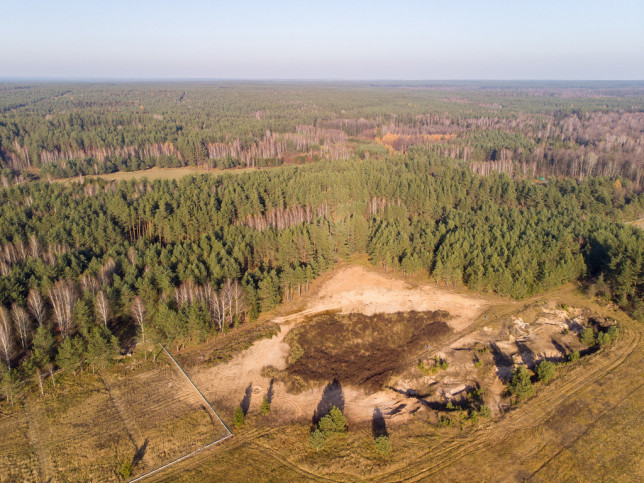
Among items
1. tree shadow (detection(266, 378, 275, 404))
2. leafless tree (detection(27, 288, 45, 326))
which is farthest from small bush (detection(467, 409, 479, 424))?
leafless tree (detection(27, 288, 45, 326))

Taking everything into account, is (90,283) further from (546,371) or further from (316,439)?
(546,371)

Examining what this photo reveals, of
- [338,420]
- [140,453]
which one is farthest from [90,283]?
[338,420]

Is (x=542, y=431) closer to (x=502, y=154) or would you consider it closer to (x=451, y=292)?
(x=451, y=292)

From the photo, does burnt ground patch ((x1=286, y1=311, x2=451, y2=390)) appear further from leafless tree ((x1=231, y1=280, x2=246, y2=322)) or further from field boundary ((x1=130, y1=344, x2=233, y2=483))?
field boundary ((x1=130, y1=344, x2=233, y2=483))

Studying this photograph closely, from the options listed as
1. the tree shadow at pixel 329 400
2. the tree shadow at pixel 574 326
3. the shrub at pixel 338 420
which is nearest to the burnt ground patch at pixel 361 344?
the tree shadow at pixel 329 400

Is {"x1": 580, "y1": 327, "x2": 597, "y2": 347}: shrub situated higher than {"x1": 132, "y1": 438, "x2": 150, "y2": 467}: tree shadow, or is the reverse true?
{"x1": 580, "y1": 327, "x2": 597, "y2": 347}: shrub

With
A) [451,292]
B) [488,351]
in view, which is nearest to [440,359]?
[488,351]

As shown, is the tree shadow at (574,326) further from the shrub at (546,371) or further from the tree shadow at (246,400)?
the tree shadow at (246,400)
